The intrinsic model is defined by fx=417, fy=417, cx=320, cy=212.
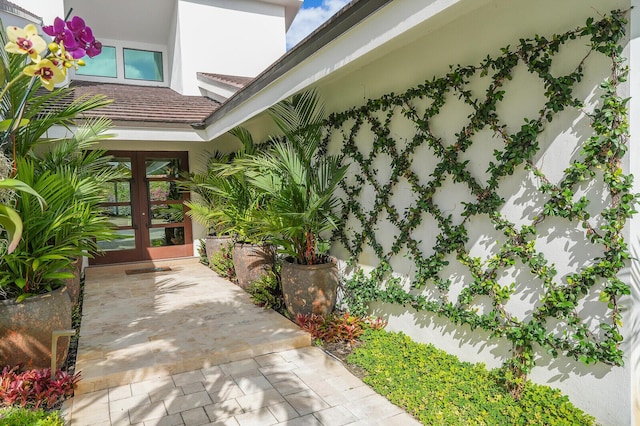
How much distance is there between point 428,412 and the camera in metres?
3.22

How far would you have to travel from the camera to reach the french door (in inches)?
397

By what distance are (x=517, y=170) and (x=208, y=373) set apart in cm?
340

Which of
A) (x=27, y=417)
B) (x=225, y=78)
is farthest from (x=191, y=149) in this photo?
(x=27, y=417)

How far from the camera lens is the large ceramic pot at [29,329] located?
3650mm

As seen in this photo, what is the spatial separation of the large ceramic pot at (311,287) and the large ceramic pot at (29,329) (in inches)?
99.8

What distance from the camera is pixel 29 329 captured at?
146 inches

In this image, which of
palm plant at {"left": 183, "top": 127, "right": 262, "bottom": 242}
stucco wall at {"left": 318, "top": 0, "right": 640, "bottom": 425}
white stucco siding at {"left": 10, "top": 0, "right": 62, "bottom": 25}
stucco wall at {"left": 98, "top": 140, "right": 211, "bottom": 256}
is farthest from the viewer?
stucco wall at {"left": 98, "top": 140, "right": 211, "bottom": 256}

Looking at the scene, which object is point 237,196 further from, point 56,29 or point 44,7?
point 44,7

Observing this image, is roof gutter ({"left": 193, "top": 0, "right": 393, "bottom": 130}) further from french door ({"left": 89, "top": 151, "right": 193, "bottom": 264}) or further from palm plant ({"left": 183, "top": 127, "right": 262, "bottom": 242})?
french door ({"left": 89, "top": 151, "right": 193, "bottom": 264})

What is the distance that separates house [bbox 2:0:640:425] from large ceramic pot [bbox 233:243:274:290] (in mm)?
1768

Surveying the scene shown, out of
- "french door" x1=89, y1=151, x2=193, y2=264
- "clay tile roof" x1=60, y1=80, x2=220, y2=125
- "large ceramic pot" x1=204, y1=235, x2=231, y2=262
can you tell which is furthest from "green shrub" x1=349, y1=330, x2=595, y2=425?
"french door" x1=89, y1=151, x2=193, y2=264

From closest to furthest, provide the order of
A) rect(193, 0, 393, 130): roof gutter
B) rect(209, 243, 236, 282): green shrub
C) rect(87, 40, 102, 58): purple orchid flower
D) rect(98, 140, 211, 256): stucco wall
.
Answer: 1. rect(87, 40, 102, 58): purple orchid flower
2. rect(193, 0, 393, 130): roof gutter
3. rect(209, 243, 236, 282): green shrub
4. rect(98, 140, 211, 256): stucco wall

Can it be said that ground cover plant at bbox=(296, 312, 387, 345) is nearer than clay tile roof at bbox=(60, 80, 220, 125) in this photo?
Yes

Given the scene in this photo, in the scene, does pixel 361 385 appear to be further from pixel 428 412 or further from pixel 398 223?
pixel 398 223
